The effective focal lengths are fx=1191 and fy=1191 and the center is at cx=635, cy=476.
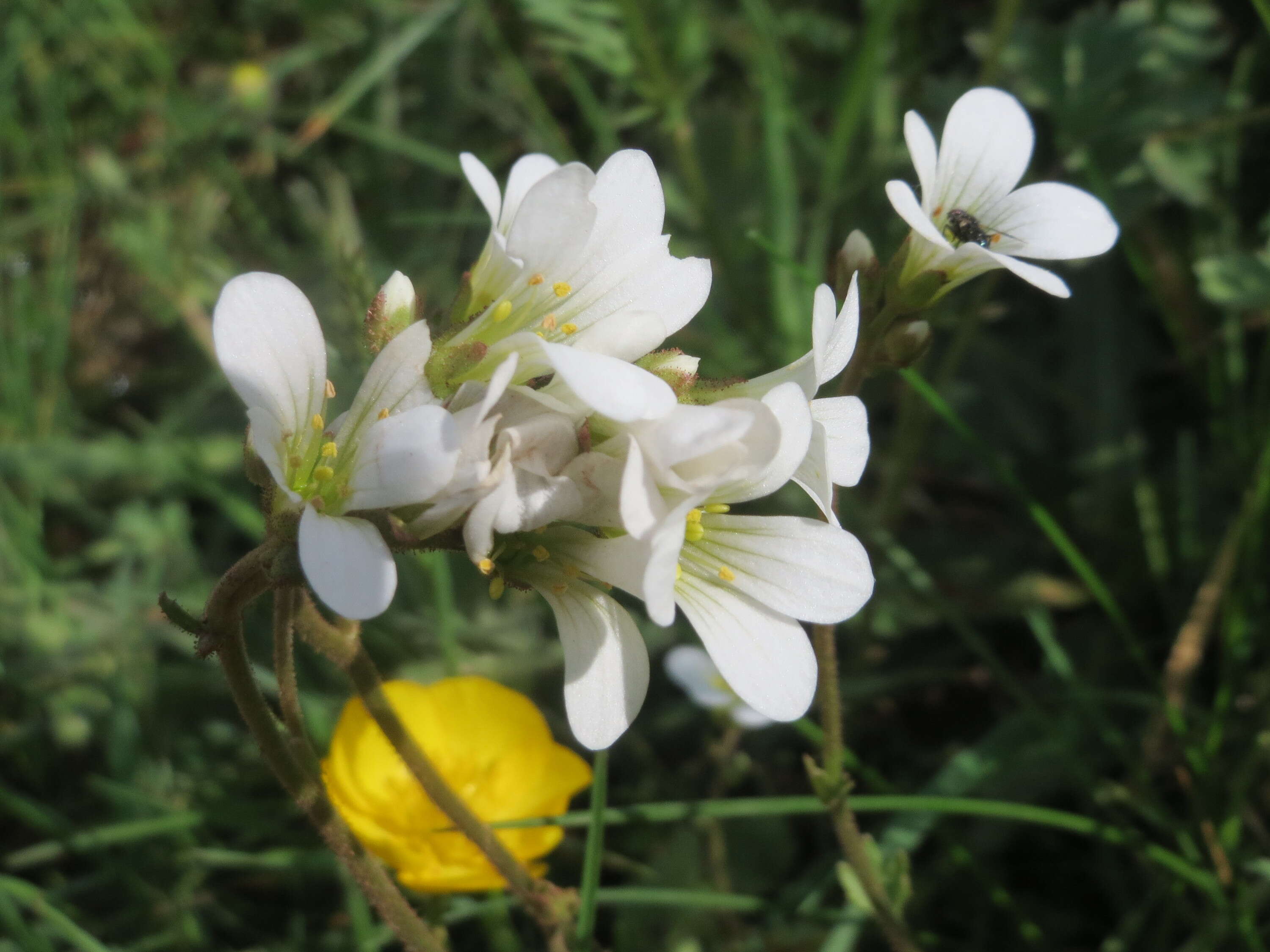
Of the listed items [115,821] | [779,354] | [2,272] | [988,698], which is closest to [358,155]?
[2,272]

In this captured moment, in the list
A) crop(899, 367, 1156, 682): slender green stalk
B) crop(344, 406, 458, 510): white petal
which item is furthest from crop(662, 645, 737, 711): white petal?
crop(344, 406, 458, 510): white petal

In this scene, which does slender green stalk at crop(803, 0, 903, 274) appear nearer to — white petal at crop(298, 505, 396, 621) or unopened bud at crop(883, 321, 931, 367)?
unopened bud at crop(883, 321, 931, 367)

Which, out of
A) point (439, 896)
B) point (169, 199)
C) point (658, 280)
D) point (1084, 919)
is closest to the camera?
point (658, 280)

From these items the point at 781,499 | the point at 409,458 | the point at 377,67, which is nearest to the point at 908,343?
the point at 409,458

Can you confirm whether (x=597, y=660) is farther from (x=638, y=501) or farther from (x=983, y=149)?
(x=983, y=149)

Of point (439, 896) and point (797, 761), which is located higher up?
point (439, 896)

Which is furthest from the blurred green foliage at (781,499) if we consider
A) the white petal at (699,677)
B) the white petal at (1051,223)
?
the white petal at (1051,223)

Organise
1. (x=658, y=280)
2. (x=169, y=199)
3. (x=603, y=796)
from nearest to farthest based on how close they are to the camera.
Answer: (x=658, y=280)
(x=603, y=796)
(x=169, y=199)

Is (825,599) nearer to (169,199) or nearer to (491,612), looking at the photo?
(491,612)
